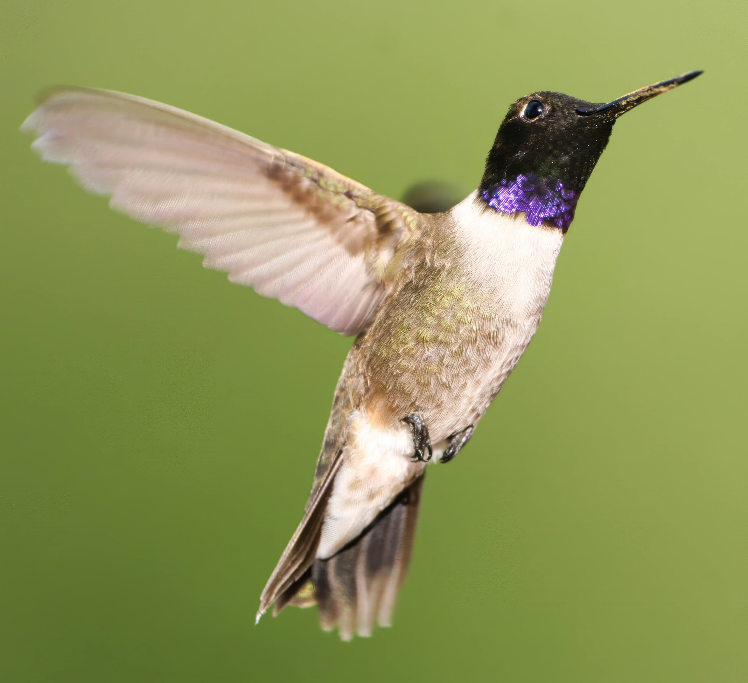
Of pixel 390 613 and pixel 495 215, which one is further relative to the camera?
pixel 390 613

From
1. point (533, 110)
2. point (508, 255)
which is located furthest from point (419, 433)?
point (533, 110)

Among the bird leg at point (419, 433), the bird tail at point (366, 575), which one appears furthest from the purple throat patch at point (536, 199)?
the bird tail at point (366, 575)

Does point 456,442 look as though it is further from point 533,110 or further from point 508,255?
point 533,110

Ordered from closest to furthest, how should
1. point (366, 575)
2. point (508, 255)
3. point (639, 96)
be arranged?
1. point (639, 96)
2. point (508, 255)
3. point (366, 575)

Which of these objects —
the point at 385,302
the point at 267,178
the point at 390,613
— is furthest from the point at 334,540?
the point at 267,178

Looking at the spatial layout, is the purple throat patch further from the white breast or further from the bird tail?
the bird tail

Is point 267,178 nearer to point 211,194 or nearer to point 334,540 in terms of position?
point 211,194

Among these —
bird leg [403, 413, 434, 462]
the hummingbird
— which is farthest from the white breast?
bird leg [403, 413, 434, 462]
